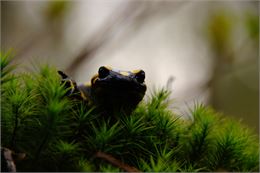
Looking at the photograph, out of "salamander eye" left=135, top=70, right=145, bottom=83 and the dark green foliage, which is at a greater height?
"salamander eye" left=135, top=70, right=145, bottom=83

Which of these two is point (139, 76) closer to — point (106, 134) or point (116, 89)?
point (116, 89)

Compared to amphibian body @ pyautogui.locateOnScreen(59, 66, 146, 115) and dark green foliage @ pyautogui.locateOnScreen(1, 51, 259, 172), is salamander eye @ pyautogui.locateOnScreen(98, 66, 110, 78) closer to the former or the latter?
amphibian body @ pyautogui.locateOnScreen(59, 66, 146, 115)

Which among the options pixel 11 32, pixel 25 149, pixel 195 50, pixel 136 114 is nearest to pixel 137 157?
pixel 136 114

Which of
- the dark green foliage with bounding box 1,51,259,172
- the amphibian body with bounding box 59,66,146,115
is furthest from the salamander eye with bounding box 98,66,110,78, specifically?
the dark green foliage with bounding box 1,51,259,172

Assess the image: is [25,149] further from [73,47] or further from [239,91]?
[239,91]

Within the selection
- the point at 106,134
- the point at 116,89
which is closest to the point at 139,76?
the point at 116,89
